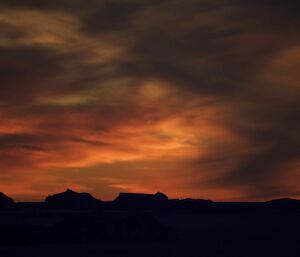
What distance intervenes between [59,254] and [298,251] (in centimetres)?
3823

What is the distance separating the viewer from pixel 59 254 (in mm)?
79250

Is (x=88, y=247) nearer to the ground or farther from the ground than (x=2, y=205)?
nearer to the ground

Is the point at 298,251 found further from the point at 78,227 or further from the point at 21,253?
the point at 21,253

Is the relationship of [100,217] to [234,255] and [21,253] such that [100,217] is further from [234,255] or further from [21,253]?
[234,255]

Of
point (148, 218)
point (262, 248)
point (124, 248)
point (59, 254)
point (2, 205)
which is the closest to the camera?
point (59, 254)

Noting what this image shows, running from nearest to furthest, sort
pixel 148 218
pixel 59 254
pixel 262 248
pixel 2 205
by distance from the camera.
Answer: pixel 59 254
pixel 262 248
pixel 148 218
pixel 2 205

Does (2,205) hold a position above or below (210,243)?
above

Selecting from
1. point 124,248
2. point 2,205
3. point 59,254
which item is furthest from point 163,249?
point 2,205

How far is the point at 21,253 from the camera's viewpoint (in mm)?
79750

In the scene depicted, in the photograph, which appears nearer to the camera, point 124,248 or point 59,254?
point 59,254

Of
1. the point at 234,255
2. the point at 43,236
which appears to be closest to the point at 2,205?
the point at 43,236

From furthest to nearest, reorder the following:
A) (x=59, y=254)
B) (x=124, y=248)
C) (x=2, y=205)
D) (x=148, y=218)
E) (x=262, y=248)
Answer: (x=2, y=205) → (x=148, y=218) → (x=262, y=248) → (x=124, y=248) → (x=59, y=254)

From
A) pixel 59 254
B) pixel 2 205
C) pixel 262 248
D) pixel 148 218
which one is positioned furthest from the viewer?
pixel 2 205

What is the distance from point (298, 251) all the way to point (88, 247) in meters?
34.0
